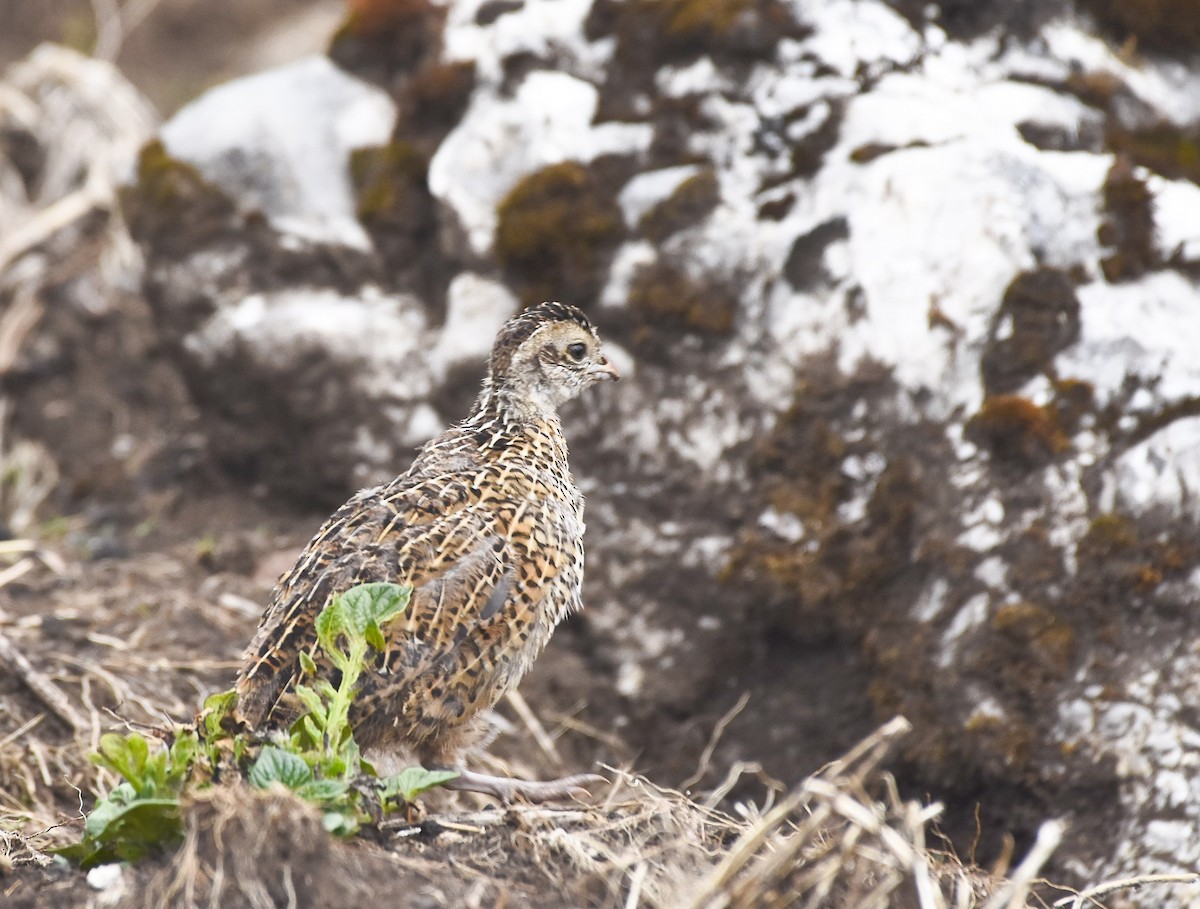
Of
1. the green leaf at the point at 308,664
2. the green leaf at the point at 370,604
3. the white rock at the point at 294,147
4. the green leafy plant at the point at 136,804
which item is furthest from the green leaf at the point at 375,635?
the white rock at the point at 294,147

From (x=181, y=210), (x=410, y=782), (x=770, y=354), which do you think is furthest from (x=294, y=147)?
(x=410, y=782)

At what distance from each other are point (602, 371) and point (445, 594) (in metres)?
1.37

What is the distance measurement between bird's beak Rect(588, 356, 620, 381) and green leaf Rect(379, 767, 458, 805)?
201 cm

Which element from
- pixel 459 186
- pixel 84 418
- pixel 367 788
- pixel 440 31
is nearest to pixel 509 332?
pixel 459 186

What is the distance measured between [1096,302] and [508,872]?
3390mm

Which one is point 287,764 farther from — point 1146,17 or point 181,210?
point 1146,17

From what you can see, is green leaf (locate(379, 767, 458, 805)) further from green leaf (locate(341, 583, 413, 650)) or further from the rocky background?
the rocky background

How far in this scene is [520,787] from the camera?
15.0 feet

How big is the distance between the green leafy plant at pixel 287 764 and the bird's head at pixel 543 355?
1.55 m

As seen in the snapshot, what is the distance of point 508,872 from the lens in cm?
378

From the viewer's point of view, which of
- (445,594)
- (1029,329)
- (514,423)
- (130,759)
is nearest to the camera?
(130,759)

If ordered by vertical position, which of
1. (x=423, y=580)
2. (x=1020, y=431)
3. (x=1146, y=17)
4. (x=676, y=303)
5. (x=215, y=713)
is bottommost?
(x=1020, y=431)

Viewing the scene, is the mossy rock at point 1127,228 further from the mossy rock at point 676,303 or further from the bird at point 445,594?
the bird at point 445,594

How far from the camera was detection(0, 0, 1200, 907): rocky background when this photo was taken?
5.22m
